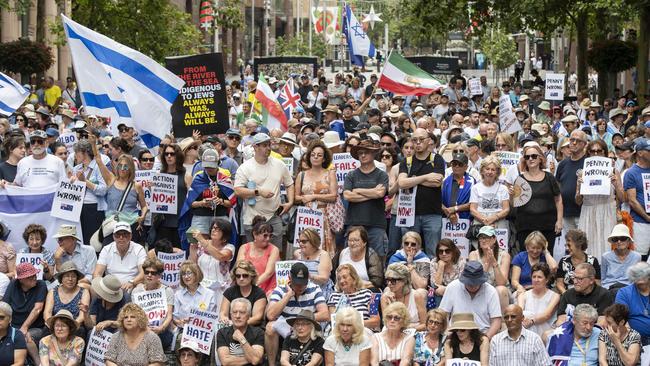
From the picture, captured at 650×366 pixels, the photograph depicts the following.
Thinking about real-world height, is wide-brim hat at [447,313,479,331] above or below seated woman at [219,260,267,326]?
below

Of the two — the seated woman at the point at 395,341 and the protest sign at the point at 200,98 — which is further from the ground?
the protest sign at the point at 200,98

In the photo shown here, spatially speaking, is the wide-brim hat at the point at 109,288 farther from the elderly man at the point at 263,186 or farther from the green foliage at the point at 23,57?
the green foliage at the point at 23,57

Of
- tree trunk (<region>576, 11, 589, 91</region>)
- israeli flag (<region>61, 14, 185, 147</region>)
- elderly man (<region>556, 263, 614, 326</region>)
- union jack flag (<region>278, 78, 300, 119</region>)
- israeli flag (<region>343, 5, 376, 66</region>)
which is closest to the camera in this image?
elderly man (<region>556, 263, 614, 326</region>)

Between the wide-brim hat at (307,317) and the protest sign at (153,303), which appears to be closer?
the wide-brim hat at (307,317)

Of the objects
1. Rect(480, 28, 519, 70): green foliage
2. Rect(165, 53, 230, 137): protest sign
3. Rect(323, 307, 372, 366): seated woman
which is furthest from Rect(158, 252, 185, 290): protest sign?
Rect(480, 28, 519, 70): green foliage

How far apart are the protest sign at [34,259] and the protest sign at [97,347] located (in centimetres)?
148

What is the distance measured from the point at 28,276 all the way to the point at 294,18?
12364 centimetres

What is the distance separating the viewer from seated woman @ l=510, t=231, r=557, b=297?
14352 millimetres

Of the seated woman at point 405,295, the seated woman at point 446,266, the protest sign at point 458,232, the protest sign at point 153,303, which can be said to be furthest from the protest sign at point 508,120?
the protest sign at point 153,303

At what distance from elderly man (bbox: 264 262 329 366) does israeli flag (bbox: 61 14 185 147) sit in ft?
13.0

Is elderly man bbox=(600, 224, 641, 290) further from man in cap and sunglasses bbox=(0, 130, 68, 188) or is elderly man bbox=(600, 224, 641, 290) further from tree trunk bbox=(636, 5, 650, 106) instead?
tree trunk bbox=(636, 5, 650, 106)

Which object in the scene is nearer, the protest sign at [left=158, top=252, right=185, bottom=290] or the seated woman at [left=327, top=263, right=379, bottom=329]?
the seated woman at [left=327, top=263, right=379, bottom=329]

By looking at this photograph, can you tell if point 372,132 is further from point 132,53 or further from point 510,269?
point 510,269

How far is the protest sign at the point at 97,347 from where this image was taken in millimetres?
13672
